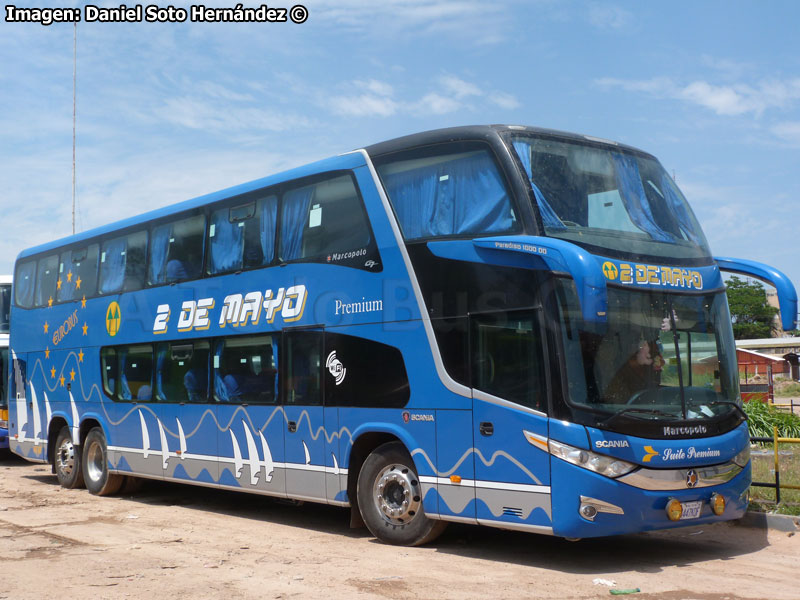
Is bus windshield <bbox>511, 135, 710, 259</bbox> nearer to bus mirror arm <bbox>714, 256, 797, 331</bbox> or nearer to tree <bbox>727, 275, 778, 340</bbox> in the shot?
bus mirror arm <bbox>714, 256, 797, 331</bbox>

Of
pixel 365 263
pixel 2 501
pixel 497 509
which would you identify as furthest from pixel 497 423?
pixel 2 501

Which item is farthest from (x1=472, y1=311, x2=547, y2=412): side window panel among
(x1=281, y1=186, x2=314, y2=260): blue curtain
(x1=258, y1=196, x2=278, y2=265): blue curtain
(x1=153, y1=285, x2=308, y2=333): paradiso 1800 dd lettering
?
(x1=258, y1=196, x2=278, y2=265): blue curtain

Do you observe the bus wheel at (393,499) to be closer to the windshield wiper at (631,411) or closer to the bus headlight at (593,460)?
the bus headlight at (593,460)

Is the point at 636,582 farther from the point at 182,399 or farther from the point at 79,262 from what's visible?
the point at 79,262

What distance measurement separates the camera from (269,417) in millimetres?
12602

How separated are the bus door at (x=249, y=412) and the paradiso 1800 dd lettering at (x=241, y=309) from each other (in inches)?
11.1

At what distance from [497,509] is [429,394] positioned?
1.45m

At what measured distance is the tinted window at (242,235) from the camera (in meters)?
12.8

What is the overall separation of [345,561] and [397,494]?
1.24 metres

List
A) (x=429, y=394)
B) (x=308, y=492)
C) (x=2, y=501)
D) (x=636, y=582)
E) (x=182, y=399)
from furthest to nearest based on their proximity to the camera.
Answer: (x=2, y=501) → (x=182, y=399) → (x=308, y=492) → (x=429, y=394) → (x=636, y=582)

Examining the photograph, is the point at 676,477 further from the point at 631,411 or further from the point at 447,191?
the point at 447,191

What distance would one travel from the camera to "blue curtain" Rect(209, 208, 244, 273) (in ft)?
43.9

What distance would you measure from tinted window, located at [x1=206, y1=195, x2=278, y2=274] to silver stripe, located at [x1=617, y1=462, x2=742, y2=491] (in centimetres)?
584

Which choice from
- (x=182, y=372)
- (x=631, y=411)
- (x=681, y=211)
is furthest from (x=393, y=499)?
(x=182, y=372)
